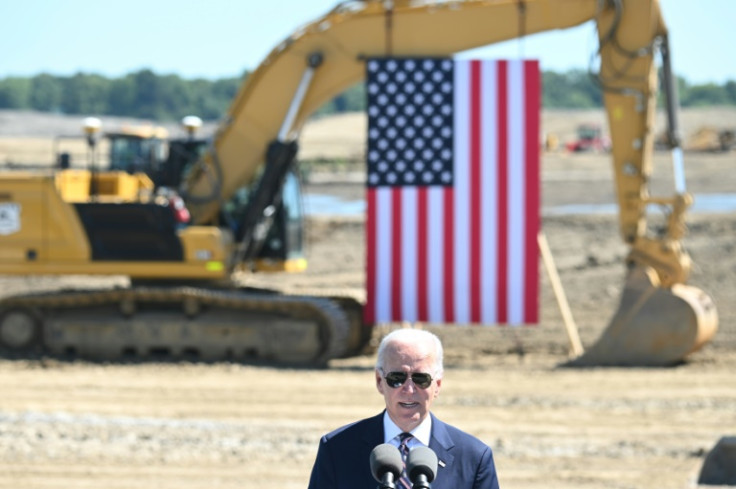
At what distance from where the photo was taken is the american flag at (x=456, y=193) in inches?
651

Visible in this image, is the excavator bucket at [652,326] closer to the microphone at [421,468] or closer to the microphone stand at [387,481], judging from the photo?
the microphone at [421,468]

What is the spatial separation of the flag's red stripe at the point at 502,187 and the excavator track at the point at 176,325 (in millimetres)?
1874

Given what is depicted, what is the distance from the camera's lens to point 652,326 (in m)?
16.0

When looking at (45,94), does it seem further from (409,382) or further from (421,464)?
(421,464)

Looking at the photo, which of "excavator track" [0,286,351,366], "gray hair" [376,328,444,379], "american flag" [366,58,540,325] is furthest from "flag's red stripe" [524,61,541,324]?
"gray hair" [376,328,444,379]

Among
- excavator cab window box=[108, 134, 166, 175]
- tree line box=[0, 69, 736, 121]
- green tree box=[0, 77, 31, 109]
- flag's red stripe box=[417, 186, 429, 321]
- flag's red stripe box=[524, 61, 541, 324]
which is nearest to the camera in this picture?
flag's red stripe box=[524, 61, 541, 324]

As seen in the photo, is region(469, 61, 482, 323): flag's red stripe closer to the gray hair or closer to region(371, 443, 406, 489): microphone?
the gray hair

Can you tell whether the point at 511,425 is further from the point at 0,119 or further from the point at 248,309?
the point at 0,119

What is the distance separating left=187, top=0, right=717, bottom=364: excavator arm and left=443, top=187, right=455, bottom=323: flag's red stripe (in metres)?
1.64

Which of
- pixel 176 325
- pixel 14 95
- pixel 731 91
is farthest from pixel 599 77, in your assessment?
pixel 731 91

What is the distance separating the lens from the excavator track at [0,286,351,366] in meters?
16.6

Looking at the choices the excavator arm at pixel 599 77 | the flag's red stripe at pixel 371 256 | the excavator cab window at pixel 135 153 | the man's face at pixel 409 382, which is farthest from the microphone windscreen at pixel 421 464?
the excavator cab window at pixel 135 153

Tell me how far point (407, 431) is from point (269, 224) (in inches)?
545

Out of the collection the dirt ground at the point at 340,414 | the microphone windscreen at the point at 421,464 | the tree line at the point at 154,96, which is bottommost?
the dirt ground at the point at 340,414
